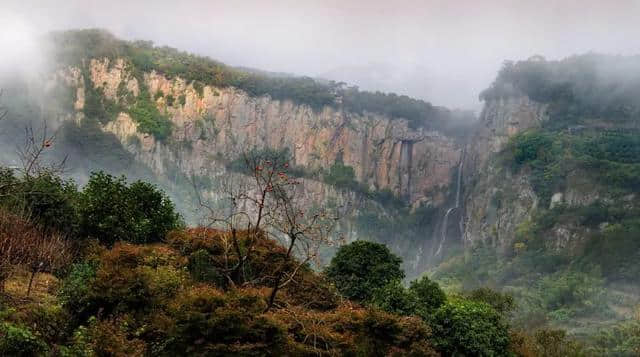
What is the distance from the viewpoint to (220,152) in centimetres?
12525

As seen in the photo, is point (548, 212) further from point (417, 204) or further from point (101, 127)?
point (101, 127)

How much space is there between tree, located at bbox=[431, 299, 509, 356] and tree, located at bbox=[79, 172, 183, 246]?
15.9m

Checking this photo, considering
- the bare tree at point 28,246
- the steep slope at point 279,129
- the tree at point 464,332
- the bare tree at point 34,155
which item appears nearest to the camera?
the bare tree at point 34,155

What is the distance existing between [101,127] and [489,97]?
9336cm

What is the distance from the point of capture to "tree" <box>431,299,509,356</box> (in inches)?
1088

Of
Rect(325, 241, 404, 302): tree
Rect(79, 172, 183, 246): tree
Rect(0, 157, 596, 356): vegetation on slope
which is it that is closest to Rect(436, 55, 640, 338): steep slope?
Rect(325, 241, 404, 302): tree

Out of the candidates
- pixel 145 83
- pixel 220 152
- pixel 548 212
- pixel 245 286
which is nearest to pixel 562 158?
pixel 548 212

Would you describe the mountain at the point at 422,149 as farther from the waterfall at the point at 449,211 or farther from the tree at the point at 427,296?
the tree at the point at 427,296

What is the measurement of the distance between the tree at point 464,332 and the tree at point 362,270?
8256 mm

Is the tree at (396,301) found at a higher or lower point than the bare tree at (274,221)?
lower

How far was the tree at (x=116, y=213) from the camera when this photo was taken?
1134 inches

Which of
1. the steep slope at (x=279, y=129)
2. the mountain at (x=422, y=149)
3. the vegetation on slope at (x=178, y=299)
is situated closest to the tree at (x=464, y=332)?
the vegetation on slope at (x=178, y=299)

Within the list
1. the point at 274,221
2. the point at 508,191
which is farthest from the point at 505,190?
the point at 274,221

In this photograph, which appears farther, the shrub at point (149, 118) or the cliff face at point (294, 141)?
the cliff face at point (294, 141)
